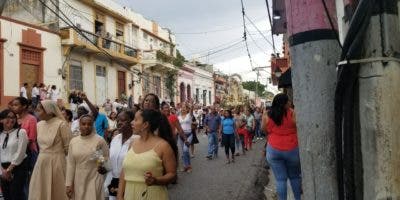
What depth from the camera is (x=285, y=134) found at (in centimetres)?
595

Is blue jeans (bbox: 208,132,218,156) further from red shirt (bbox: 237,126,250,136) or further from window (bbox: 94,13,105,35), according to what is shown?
window (bbox: 94,13,105,35)

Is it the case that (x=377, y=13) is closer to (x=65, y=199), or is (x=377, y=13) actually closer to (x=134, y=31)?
(x=65, y=199)

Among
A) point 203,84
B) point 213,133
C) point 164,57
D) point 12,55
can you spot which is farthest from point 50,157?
point 203,84

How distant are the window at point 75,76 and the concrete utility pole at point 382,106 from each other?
23.6m

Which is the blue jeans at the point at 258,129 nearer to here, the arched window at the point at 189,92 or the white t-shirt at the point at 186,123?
the white t-shirt at the point at 186,123

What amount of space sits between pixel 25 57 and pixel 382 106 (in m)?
20.9

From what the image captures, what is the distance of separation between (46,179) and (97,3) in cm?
2247

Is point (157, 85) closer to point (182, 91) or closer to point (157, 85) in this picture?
point (157, 85)

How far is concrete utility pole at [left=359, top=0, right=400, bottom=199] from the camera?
91.7 inches

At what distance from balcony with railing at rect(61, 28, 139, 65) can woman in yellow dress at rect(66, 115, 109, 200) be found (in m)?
15.6

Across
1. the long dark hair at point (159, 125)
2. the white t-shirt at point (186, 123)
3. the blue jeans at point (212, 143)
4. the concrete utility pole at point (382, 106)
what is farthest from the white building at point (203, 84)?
the concrete utility pole at point (382, 106)

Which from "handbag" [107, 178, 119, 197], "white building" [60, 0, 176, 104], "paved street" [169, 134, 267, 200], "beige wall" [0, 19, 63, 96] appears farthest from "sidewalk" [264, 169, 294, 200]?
"beige wall" [0, 19, 63, 96]

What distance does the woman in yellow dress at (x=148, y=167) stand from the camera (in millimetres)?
4039

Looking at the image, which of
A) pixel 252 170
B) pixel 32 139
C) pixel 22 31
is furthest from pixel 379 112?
pixel 22 31
